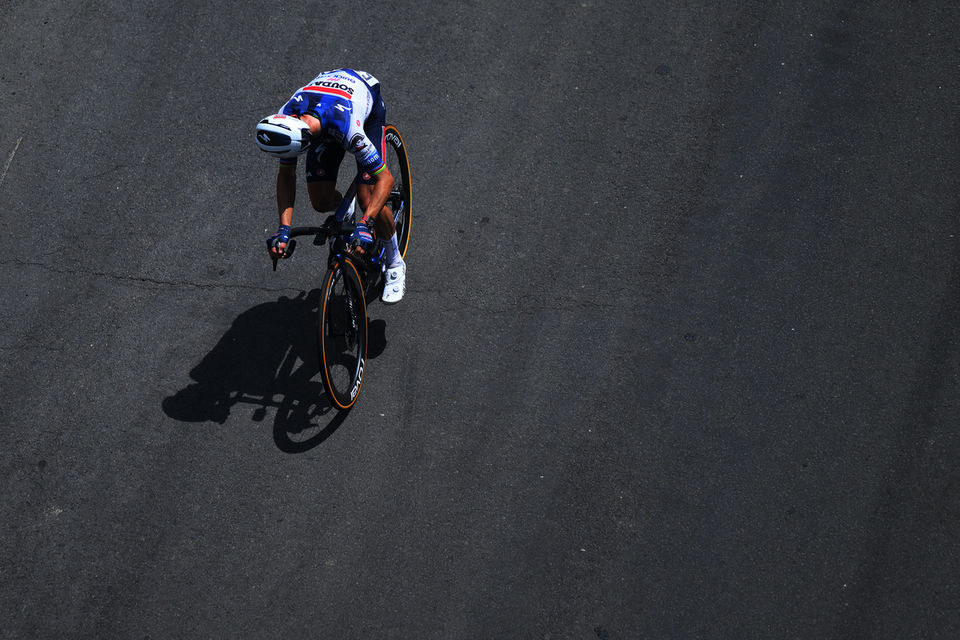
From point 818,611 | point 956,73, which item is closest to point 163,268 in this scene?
point 818,611

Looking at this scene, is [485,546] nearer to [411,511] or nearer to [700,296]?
[411,511]

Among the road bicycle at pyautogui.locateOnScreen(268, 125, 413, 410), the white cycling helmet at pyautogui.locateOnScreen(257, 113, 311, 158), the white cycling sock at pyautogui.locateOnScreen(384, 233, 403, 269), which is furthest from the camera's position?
the white cycling sock at pyautogui.locateOnScreen(384, 233, 403, 269)

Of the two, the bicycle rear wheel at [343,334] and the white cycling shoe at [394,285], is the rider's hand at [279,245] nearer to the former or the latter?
the bicycle rear wheel at [343,334]

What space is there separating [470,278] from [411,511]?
2063mm

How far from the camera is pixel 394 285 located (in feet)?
23.6

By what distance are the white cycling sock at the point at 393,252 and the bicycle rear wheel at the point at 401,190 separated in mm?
248

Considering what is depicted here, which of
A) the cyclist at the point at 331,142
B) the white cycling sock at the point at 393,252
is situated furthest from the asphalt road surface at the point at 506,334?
the cyclist at the point at 331,142

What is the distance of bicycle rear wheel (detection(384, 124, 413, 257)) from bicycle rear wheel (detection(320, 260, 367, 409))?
1.01 metres

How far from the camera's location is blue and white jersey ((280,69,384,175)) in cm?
615

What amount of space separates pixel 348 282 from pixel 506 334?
4.56ft

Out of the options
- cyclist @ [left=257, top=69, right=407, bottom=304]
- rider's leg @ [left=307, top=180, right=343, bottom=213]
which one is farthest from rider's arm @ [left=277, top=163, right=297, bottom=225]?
rider's leg @ [left=307, top=180, right=343, bottom=213]

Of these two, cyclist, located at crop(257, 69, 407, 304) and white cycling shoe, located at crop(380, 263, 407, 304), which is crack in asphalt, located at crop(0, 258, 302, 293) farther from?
cyclist, located at crop(257, 69, 407, 304)

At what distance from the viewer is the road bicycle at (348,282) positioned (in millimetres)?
6147

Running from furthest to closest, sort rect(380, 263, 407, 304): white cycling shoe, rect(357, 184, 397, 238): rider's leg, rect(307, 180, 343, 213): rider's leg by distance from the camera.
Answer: rect(380, 263, 407, 304): white cycling shoe
rect(307, 180, 343, 213): rider's leg
rect(357, 184, 397, 238): rider's leg
